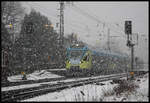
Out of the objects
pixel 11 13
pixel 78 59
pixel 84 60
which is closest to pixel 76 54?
pixel 78 59

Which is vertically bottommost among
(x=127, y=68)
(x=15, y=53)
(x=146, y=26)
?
(x=127, y=68)

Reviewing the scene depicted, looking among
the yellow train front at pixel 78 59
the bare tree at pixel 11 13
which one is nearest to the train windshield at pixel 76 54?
the yellow train front at pixel 78 59

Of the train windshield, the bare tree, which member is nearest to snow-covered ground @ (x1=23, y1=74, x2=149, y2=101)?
the bare tree

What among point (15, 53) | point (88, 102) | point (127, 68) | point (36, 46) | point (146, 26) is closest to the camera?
point (88, 102)

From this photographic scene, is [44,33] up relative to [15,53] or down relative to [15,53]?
up

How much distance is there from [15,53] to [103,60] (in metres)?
11.3

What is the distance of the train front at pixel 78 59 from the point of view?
22.8 m

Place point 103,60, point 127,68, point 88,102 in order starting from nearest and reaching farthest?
point 88,102
point 103,60
point 127,68

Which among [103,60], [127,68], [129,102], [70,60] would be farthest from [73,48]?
[127,68]

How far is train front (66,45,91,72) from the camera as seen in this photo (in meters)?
22.8

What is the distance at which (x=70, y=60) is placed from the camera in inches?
913

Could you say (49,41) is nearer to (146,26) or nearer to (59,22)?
(59,22)

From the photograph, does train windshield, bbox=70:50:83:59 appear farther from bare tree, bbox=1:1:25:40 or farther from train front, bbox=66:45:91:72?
bare tree, bbox=1:1:25:40

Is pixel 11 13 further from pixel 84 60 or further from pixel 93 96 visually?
pixel 93 96
